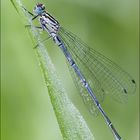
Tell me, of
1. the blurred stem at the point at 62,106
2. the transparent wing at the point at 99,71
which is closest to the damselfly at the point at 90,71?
the transparent wing at the point at 99,71

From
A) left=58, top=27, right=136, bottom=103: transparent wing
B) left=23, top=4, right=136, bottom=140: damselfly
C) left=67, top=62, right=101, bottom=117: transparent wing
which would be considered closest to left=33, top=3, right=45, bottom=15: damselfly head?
left=23, top=4, right=136, bottom=140: damselfly

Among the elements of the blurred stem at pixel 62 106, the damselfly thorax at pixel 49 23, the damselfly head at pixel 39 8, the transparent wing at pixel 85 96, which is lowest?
the transparent wing at pixel 85 96

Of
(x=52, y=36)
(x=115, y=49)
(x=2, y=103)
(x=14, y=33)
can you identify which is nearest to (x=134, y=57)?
(x=115, y=49)

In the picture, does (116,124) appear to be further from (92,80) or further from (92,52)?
(92,52)

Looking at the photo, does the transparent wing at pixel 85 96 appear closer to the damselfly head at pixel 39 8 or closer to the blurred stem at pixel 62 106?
the damselfly head at pixel 39 8

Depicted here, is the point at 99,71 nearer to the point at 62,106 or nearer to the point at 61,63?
the point at 61,63

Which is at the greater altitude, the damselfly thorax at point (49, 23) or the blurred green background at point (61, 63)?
the damselfly thorax at point (49, 23)

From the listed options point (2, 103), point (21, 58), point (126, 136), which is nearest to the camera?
point (2, 103)

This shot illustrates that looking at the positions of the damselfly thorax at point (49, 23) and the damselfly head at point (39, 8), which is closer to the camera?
the damselfly head at point (39, 8)
